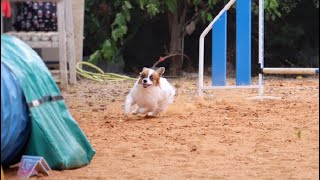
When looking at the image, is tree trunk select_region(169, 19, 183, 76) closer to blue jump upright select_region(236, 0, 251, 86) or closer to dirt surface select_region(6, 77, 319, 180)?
dirt surface select_region(6, 77, 319, 180)

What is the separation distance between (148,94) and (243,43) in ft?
7.83

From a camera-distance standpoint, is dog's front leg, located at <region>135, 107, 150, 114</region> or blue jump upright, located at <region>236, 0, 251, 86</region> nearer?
dog's front leg, located at <region>135, 107, 150, 114</region>

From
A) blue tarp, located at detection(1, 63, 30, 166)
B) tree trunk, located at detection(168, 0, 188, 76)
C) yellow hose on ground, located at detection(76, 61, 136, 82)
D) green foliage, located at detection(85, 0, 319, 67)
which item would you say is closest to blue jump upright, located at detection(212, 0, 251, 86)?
green foliage, located at detection(85, 0, 319, 67)

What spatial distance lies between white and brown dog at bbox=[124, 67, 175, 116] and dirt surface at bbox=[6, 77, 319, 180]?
13 cm

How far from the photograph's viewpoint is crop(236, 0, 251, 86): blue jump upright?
9.61 metres

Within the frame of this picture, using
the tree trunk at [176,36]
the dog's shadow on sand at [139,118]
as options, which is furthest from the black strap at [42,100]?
the tree trunk at [176,36]

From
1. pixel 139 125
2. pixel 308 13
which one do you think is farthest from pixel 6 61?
pixel 308 13

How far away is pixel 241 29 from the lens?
971 centimetres

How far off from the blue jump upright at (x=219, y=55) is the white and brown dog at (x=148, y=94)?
1830mm

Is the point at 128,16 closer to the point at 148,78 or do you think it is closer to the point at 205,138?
the point at 148,78

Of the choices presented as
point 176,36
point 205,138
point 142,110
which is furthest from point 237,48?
point 176,36

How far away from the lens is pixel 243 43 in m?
9.68

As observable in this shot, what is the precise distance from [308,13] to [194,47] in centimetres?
272

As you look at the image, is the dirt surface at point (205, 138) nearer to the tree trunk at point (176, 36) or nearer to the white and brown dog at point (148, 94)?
the white and brown dog at point (148, 94)
